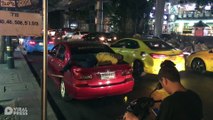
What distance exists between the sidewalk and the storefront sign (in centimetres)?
245

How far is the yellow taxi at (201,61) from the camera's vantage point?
12453mm

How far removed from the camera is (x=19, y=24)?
430 centimetres

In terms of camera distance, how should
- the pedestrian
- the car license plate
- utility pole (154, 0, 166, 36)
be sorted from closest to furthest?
the pedestrian → the car license plate → utility pole (154, 0, 166, 36)

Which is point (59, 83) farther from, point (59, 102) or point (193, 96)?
point (193, 96)

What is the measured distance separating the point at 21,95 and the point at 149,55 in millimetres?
4870

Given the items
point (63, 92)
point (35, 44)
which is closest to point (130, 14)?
point (35, 44)

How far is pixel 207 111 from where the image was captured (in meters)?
7.31

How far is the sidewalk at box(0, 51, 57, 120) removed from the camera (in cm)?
654

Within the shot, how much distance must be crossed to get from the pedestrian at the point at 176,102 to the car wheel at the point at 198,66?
34.0ft

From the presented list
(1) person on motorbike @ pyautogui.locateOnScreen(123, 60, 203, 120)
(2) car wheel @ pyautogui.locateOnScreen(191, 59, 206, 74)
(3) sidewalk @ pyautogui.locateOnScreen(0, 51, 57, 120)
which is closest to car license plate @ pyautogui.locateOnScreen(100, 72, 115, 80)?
(3) sidewalk @ pyautogui.locateOnScreen(0, 51, 57, 120)

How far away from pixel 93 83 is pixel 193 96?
474 cm
